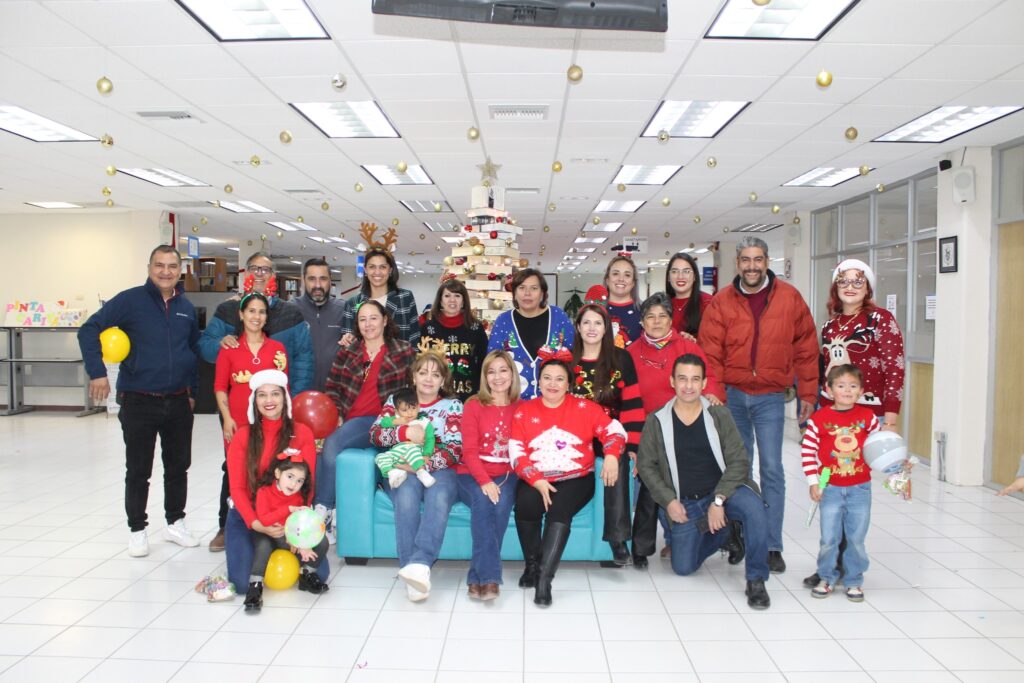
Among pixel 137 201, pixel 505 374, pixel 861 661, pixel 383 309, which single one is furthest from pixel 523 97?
pixel 137 201

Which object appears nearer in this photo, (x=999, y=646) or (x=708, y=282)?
(x=999, y=646)

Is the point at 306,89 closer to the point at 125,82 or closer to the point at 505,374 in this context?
the point at 125,82

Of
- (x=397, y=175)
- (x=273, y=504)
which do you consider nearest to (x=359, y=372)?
(x=273, y=504)

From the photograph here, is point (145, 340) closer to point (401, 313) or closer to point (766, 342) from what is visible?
point (401, 313)

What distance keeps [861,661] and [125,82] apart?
504 centimetres

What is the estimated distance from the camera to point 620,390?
354cm

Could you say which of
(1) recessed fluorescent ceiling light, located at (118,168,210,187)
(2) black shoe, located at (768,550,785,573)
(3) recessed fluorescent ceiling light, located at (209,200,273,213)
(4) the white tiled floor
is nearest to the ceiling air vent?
(4) the white tiled floor

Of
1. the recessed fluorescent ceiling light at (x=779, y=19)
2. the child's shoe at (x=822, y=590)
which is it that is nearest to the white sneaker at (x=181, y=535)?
the child's shoe at (x=822, y=590)

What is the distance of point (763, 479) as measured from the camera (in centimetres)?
362

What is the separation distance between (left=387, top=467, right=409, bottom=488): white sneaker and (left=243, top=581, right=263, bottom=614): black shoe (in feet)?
2.37

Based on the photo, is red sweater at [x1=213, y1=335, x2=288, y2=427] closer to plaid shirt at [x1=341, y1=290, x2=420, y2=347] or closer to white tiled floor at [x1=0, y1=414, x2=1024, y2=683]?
plaid shirt at [x1=341, y1=290, x2=420, y2=347]

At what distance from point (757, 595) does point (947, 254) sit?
4.19 m

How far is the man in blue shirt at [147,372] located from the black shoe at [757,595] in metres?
2.96

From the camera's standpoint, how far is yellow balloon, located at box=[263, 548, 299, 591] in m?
3.22
